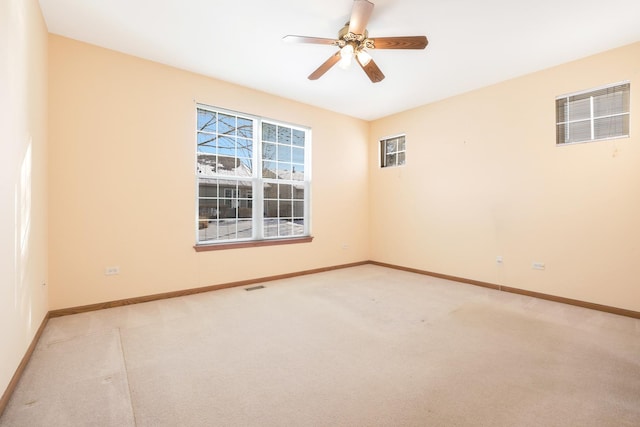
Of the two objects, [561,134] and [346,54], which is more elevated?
[346,54]

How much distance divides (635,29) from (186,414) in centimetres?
498

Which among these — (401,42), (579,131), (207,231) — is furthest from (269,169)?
(579,131)

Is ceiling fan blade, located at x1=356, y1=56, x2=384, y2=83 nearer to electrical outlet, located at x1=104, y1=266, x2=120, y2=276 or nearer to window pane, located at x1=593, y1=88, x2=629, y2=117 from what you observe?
window pane, located at x1=593, y1=88, x2=629, y2=117

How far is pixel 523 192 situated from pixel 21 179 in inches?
204

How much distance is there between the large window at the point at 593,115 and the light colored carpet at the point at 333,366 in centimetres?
202

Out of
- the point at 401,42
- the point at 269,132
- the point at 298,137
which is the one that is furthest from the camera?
the point at 298,137

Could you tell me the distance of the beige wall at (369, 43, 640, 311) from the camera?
126 inches

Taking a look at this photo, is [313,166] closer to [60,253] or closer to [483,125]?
[483,125]

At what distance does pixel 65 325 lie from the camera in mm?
2773

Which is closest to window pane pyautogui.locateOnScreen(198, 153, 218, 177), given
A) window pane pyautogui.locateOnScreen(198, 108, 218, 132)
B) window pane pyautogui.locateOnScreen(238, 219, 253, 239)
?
window pane pyautogui.locateOnScreen(198, 108, 218, 132)

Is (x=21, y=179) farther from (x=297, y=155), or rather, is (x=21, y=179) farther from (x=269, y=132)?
(x=297, y=155)

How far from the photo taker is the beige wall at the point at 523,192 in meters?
3.20

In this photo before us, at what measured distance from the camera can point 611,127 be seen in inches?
129

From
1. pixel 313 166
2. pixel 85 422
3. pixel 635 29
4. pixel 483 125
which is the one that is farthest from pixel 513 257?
pixel 85 422
